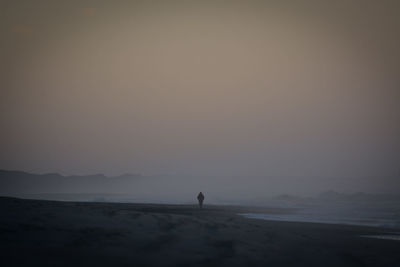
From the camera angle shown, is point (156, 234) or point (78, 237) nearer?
point (78, 237)

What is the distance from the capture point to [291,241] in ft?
39.0

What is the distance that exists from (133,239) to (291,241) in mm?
4707

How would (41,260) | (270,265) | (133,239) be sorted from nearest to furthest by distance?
1. (41,260)
2. (270,265)
3. (133,239)

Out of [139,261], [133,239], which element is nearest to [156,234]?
[133,239]

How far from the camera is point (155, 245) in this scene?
951 cm

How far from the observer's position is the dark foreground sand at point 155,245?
779 cm

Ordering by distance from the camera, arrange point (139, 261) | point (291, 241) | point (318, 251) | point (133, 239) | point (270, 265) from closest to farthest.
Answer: point (139, 261)
point (270, 265)
point (133, 239)
point (318, 251)
point (291, 241)

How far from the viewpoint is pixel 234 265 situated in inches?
331

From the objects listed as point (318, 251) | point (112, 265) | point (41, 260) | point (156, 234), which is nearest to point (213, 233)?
point (156, 234)

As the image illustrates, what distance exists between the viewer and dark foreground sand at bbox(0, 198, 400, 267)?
7785 mm

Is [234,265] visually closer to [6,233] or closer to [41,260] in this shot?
[41,260]

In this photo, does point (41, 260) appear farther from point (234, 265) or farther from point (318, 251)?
point (318, 251)

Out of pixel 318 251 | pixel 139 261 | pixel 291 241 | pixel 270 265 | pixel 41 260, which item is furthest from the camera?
pixel 291 241

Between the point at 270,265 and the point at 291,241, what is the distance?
3376 mm
